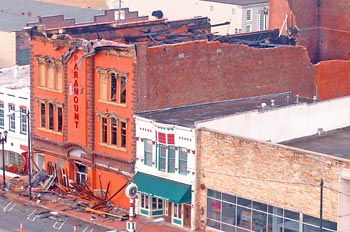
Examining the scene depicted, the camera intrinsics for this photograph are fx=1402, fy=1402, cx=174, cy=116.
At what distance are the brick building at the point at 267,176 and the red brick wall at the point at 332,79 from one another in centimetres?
1161

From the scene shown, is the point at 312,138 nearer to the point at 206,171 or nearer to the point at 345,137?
the point at 345,137

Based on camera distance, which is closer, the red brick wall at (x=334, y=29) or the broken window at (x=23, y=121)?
the broken window at (x=23, y=121)

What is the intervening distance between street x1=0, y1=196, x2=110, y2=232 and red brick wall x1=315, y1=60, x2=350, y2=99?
2275cm

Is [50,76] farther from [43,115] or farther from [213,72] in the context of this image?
[213,72]

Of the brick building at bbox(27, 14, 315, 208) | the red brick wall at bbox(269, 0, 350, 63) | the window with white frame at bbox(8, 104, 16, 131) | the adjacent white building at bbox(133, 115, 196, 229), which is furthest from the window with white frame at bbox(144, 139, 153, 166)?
the red brick wall at bbox(269, 0, 350, 63)

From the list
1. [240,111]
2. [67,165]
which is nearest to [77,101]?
[67,165]

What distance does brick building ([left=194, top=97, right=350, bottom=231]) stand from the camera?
74.2 m

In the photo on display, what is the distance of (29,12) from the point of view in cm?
11944

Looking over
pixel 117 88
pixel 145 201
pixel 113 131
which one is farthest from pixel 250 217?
pixel 117 88

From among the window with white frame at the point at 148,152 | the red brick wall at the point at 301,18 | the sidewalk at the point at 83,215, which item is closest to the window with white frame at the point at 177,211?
the sidewalk at the point at 83,215

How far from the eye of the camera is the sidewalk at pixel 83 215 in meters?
81.8

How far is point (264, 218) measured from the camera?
77.7 meters

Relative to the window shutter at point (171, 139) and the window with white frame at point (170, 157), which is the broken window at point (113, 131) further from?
the window shutter at point (171, 139)

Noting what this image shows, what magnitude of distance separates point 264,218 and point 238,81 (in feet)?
48.4
